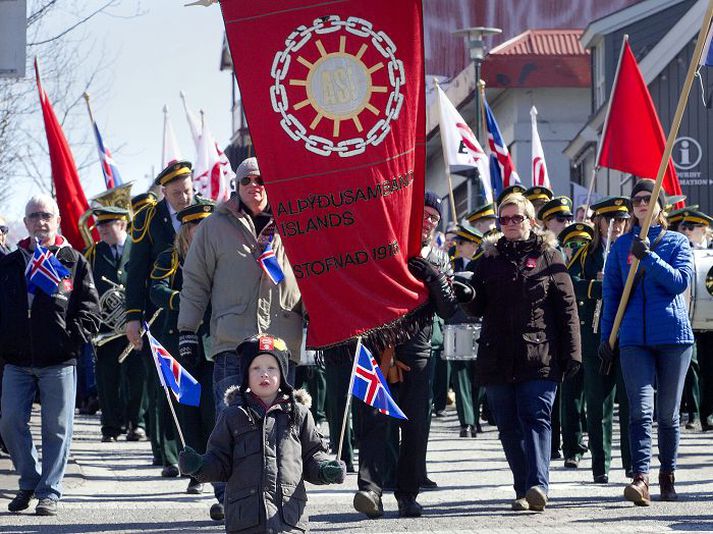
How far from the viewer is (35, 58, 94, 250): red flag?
19.2 meters

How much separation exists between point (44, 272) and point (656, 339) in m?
3.99

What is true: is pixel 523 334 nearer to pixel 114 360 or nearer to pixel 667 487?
pixel 667 487

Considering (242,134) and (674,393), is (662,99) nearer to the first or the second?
(674,393)

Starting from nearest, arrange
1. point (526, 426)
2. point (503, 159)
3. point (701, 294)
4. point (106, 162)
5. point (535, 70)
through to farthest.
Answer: point (526, 426), point (701, 294), point (503, 159), point (106, 162), point (535, 70)

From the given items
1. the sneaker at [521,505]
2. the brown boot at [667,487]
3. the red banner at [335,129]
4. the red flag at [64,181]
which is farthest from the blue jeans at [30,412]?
the red flag at [64,181]

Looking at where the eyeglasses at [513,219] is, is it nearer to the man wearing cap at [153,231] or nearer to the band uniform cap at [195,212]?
the band uniform cap at [195,212]

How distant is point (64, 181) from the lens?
1961 cm

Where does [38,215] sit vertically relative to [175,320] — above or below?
above

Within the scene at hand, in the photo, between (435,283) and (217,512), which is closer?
(435,283)

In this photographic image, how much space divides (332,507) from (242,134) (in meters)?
50.0

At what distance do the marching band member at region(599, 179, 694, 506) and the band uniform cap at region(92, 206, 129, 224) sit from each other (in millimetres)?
7082

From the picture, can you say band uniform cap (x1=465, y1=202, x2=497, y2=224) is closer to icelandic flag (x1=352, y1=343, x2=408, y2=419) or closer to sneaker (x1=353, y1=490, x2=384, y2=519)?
sneaker (x1=353, y1=490, x2=384, y2=519)

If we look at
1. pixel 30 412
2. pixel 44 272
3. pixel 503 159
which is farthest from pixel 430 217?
pixel 503 159

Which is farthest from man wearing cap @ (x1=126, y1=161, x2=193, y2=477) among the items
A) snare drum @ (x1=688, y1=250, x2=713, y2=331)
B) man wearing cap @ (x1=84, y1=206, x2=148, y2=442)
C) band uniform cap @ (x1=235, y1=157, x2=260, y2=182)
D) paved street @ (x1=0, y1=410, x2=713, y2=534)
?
snare drum @ (x1=688, y1=250, x2=713, y2=331)
